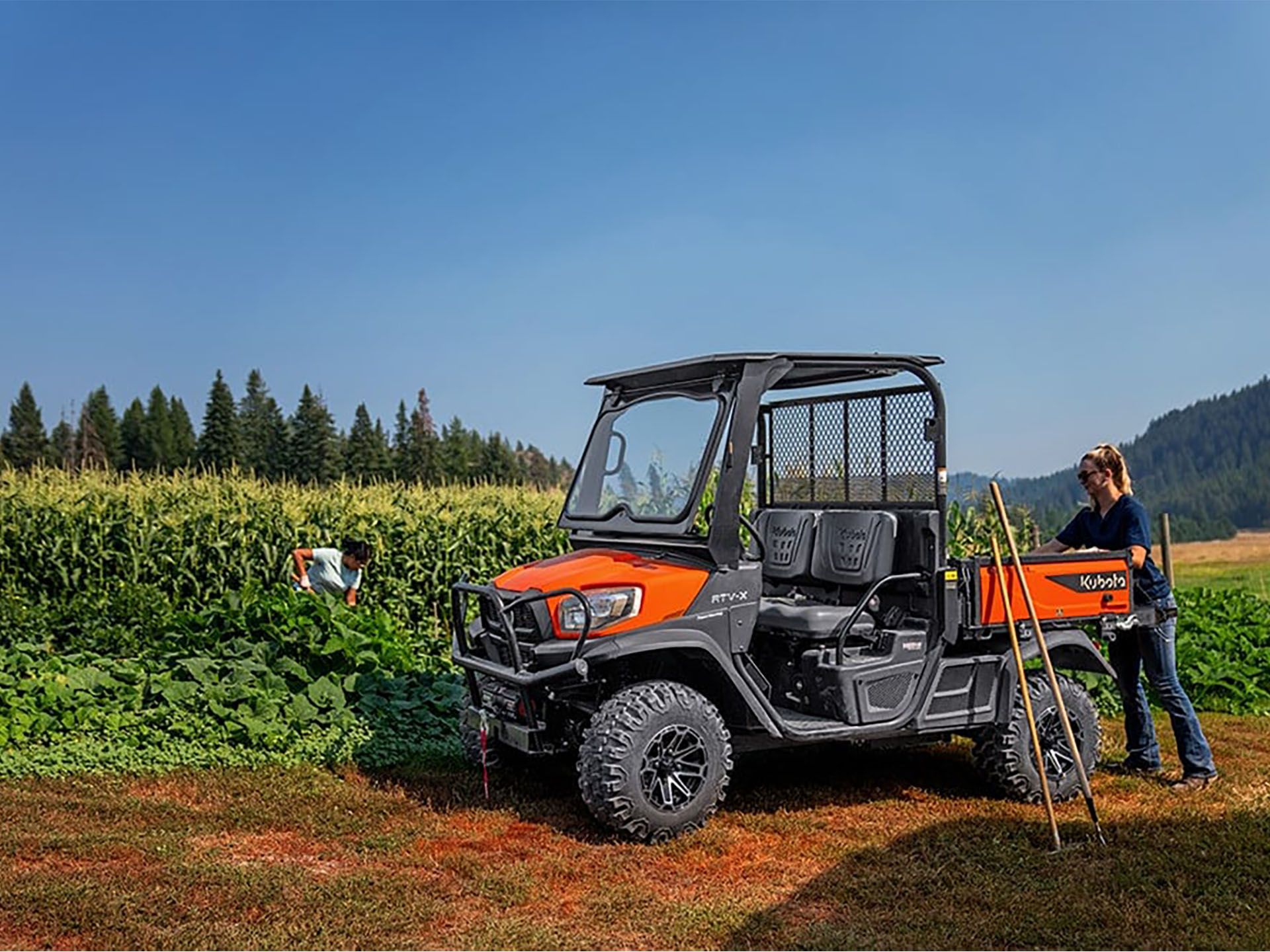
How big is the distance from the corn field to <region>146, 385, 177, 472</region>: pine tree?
4615 centimetres

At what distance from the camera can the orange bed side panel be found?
7.04 metres

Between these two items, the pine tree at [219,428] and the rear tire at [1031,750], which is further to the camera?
the pine tree at [219,428]

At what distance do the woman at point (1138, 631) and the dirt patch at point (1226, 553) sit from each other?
29.2 meters

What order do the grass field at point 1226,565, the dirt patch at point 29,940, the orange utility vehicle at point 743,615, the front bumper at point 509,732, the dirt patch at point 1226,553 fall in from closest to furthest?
the dirt patch at point 29,940 < the orange utility vehicle at point 743,615 < the front bumper at point 509,732 < the grass field at point 1226,565 < the dirt patch at point 1226,553

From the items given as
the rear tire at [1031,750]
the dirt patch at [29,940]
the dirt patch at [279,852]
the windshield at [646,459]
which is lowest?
the dirt patch at [29,940]

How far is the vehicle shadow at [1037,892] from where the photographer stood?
16.8 ft

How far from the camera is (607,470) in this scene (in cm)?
760

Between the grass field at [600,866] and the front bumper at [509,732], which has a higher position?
the front bumper at [509,732]

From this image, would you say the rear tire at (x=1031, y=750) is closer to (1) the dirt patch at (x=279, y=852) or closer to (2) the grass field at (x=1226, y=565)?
(1) the dirt patch at (x=279, y=852)

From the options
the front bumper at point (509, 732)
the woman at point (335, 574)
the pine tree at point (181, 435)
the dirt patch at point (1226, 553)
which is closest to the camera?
the front bumper at point (509, 732)

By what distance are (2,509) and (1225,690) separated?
13.5 m

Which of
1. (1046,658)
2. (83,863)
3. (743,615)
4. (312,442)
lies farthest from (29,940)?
(312,442)

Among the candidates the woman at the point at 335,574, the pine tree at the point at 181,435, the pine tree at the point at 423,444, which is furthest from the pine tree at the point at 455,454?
the woman at the point at 335,574

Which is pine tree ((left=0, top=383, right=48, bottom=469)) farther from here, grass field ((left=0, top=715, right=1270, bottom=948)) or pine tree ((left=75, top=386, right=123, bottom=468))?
grass field ((left=0, top=715, right=1270, bottom=948))
